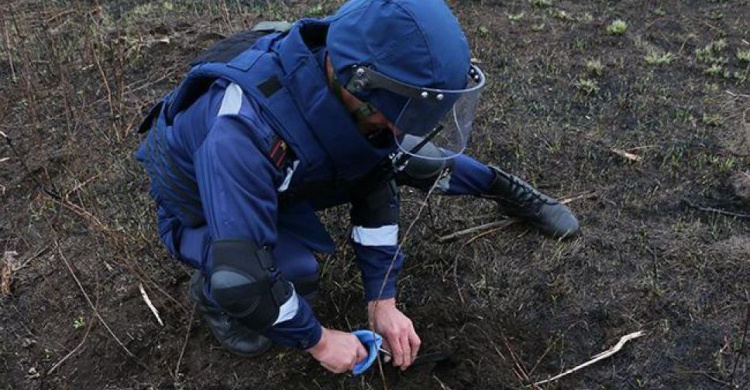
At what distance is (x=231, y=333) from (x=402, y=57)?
55.2 inches

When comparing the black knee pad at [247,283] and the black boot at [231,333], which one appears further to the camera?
the black boot at [231,333]

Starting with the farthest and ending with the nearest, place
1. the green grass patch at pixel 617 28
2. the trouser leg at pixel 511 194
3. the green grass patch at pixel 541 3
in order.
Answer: the green grass patch at pixel 541 3, the green grass patch at pixel 617 28, the trouser leg at pixel 511 194

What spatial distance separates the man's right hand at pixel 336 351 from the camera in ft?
8.00

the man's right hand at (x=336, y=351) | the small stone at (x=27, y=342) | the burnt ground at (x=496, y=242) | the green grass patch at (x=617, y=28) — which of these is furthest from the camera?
the green grass patch at (x=617, y=28)

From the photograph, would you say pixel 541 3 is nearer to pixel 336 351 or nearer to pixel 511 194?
pixel 511 194

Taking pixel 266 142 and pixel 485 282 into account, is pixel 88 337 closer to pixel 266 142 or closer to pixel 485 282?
pixel 266 142

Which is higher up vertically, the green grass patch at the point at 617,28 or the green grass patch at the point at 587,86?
the green grass patch at the point at 617,28

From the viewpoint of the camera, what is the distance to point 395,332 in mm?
2643

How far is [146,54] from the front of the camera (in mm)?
5188

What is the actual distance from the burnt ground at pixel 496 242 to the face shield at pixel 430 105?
31.7 inches

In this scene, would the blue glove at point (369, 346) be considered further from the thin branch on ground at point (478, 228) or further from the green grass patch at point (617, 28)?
the green grass patch at point (617, 28)

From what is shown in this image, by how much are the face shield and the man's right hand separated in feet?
2.18

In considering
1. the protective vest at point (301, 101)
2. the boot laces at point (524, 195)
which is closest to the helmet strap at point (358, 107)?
the protective vest at point (301, 101)

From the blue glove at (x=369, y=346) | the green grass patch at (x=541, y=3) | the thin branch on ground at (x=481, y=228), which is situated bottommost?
the thin branch on ground at (x=481, y=228)
